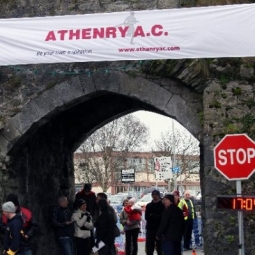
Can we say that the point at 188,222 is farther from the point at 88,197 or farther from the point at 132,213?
the point at 88,197

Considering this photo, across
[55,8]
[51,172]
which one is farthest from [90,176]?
[55,8]

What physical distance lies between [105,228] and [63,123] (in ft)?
10.4

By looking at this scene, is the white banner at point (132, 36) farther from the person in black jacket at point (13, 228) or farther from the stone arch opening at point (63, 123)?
the person in black jacket at point (13, 228)

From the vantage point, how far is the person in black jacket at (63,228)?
1330cm

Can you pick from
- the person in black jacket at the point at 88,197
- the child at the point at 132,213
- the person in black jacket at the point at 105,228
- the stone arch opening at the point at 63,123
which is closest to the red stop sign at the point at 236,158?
the stone arch opening at the point at 63,123

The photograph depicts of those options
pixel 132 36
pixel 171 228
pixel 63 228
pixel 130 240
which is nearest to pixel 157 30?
pixel 132 36

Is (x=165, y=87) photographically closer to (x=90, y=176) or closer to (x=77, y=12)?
(x=77, y=12)

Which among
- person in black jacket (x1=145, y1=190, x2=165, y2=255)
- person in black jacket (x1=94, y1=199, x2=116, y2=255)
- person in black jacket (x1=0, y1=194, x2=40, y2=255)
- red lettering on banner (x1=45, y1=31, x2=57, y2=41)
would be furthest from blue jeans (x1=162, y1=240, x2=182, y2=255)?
red lettering on banner (x1=45, y1=31, x2=57, y2=41)

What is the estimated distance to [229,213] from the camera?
37.2 ft

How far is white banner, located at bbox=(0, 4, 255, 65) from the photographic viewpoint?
433 inches

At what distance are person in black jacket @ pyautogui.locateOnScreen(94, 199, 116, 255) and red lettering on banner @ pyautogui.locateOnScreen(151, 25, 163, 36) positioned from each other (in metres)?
3.47

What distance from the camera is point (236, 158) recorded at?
31.4 feet

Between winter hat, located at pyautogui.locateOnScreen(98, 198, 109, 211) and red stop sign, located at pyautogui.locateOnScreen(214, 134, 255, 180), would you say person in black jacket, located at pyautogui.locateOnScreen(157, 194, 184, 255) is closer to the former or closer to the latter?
winter hat, located at pyautogui.locateOnScreen(98, 198, 109, 211)

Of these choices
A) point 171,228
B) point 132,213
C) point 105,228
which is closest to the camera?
point 171,228
